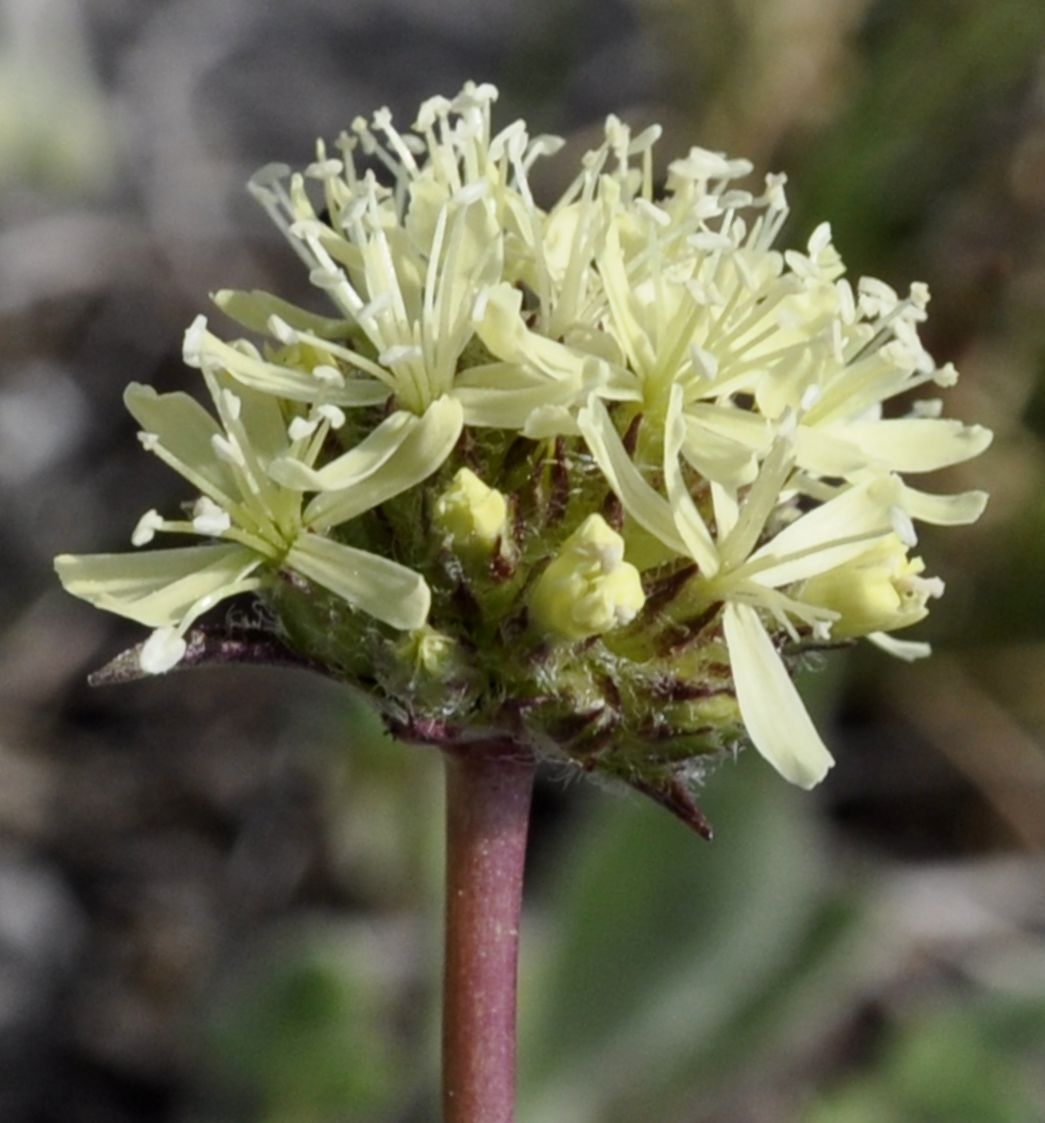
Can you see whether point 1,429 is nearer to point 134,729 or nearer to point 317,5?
point 134,729

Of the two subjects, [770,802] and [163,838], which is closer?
[770,802]

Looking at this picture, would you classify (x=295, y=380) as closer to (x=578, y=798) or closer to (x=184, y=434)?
(x=184, y=434)

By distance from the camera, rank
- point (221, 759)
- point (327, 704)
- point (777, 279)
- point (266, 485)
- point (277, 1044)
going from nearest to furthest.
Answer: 1. point (266, 485)
2. point (777, 279)
3. point (277, 1044)
4. point (327, 704)
5. point (221, 759)

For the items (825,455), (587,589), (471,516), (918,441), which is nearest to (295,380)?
(471,516)

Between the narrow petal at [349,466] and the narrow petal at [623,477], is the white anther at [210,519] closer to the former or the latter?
the narrow petal at [349,466]

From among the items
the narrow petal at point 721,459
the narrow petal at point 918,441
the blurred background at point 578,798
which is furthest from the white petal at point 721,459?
the blurred background at point 578,798

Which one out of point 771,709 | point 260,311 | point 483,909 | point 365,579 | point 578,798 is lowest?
point 578,798

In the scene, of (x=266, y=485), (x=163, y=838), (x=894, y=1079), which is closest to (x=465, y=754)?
(x=266, y=485)
